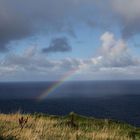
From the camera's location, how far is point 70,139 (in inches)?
429

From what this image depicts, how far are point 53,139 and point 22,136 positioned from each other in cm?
101

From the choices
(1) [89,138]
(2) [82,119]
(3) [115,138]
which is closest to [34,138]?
(1) [89,138]

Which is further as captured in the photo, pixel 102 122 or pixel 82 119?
pixel 82 119

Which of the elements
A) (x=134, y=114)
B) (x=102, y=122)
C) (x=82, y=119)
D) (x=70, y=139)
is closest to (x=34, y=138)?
(x=70, y=139)

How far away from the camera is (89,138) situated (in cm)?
1213

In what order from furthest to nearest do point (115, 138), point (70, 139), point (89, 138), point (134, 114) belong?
point (134, 114) → point (115, 138) → point (89, 138) → point (70, 139)

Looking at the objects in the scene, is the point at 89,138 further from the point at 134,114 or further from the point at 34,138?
the point at 134,114

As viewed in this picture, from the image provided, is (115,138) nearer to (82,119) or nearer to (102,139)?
(102,139)

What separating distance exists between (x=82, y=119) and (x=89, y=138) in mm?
9804

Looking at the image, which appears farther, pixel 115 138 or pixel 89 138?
pixel 115 138

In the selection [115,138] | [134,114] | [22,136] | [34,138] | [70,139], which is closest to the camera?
[34,138]

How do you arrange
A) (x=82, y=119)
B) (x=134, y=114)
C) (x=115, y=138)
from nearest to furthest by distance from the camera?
(x=115, y=138) → (x=82, y=119) → (x=134, y=114)

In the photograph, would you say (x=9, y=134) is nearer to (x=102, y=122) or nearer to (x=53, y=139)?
(x=53, y=139)

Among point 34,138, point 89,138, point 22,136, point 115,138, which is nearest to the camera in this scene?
point 34,138
